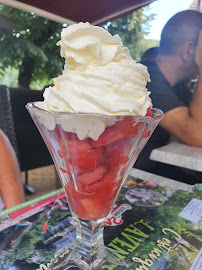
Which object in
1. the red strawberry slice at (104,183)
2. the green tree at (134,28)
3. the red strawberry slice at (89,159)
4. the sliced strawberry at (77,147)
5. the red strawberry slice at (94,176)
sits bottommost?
the red strawberry slice at (104,183)

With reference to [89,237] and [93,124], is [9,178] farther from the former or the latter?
[93,124]

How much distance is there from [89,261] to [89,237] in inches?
2.2

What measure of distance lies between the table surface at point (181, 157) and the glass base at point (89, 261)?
→ 74 centimetres

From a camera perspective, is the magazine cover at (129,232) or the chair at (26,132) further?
the chair at (26,132)

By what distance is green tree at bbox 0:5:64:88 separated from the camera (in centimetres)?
352

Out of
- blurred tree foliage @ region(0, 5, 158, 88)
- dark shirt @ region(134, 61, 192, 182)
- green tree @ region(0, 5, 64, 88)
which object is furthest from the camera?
green tree @ region(0, 5, 64, 88)

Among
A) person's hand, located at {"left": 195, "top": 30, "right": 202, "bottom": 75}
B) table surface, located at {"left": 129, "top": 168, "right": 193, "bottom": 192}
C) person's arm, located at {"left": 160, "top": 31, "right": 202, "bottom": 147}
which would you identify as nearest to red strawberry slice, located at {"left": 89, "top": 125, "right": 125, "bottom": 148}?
table surface, located at {"left": 129, "top": 168, "right": 193, "bottom": 192}

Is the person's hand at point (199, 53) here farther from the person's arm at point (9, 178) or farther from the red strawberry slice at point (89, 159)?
the red strawberry slice at point (89, 159)

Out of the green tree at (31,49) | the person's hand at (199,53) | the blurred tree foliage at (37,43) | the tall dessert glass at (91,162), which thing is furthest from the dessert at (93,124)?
the green tree at (31,49)

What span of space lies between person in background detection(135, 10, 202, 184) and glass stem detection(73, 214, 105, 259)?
1136 mm

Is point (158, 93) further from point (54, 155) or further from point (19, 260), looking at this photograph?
point (19, 260)

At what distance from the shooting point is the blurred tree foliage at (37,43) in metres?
3.07

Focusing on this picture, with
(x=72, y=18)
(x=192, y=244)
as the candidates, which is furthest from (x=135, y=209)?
(x=72, y=18)

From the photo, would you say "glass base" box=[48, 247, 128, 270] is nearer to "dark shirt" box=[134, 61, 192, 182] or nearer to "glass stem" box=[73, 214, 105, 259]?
"glass stem" box=[73, 214, 105, 259]
